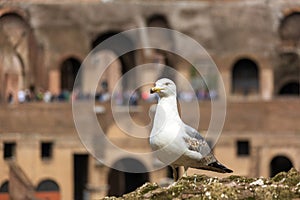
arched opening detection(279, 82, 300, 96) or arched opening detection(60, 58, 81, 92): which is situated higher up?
arched opening detection(60, 58, 81, 92)

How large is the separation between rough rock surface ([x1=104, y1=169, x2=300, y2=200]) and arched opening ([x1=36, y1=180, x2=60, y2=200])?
A: 24251 mm

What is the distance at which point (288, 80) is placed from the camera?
1656 inches

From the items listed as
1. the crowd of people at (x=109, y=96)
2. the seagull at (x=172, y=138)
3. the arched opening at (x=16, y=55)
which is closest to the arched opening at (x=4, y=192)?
the crowd of people at (x=109, y=96)

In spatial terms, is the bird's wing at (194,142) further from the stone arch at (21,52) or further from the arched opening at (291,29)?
the arched opening at (291,29)

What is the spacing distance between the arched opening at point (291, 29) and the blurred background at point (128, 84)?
4cm

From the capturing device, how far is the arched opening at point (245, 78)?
4100 centimetres

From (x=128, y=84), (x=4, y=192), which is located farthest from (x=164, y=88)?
(x=128, y=84)

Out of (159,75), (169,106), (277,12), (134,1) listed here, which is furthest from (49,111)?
(169,106)

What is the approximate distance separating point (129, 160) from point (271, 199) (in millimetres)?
26243

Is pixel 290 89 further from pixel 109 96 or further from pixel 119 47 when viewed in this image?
pixel 109 96

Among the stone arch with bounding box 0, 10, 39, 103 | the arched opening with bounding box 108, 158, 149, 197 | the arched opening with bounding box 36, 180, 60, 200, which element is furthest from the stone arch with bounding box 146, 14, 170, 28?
the arched opening with bounding box 36, 180, 60, 200

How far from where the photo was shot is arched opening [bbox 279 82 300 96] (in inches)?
1703

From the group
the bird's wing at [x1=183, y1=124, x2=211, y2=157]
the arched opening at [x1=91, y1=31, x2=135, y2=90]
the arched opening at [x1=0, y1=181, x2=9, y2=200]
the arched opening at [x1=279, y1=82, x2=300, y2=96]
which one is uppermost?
the arched opening at [x1=91, y1=31, x2=135, y2=90]

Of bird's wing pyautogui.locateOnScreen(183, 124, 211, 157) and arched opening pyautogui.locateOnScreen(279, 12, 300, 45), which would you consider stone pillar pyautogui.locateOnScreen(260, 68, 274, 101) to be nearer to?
arched opening pyautogui.locateOnScreen(279, 12, 300, 45)
